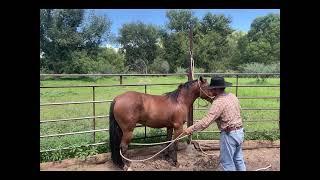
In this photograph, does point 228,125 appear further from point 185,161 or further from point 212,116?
point 185,161

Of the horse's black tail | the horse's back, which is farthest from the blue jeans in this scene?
the horse's black tail

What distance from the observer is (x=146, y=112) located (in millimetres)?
5414

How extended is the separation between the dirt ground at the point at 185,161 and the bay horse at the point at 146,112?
27 centimetres

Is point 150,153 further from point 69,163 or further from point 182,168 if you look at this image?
point 69,163

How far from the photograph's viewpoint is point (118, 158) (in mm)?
5379

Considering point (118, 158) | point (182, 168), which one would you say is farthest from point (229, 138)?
point (118, 158)

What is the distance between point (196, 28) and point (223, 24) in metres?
3.63

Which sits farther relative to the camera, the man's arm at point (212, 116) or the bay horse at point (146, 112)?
the bay horse at point (146, 112)

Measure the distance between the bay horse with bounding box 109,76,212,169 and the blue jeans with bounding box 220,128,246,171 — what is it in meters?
1.01

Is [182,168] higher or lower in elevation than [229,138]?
lower

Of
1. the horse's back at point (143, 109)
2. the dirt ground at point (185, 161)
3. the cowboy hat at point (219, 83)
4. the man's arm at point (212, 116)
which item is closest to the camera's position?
the man's arm at point (212, 116)

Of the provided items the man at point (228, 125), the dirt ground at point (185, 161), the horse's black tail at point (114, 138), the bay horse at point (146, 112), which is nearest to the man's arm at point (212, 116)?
the man at point (228, 125)

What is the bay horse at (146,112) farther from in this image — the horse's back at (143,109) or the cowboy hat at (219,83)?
the cowboy hat at (219,83)

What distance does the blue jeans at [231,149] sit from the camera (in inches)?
185
